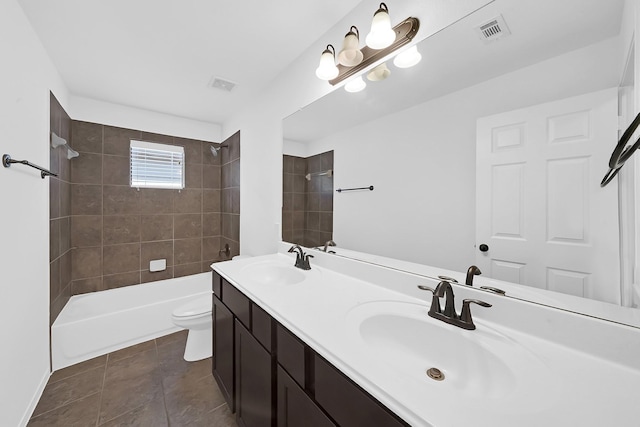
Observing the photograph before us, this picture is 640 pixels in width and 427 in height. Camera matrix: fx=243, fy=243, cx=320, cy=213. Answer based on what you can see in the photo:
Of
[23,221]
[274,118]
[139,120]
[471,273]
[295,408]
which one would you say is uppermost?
[139,120]

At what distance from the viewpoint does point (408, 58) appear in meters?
1.14

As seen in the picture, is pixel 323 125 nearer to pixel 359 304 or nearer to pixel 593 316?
pixel 359 304

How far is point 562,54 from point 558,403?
3.08 feet

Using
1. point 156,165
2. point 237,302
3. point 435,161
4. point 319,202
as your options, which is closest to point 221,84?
point 156,165

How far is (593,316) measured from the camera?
709 mm

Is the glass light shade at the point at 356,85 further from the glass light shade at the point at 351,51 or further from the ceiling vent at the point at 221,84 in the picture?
the ceiling vent at the point at 221,84

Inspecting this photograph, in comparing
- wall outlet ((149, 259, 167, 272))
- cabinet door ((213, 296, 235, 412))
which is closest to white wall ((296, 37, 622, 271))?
cabinet door ((213, 296, 235, 412))

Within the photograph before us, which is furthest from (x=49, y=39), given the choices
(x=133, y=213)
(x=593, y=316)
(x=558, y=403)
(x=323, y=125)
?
(x=593, y=316)

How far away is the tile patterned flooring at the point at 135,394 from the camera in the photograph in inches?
57.9

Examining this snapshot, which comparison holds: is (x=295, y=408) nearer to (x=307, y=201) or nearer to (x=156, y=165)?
(x=307, y=201)

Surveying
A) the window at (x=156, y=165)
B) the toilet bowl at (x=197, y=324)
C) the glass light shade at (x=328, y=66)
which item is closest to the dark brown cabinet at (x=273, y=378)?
the toilet bowl at (x=197, y=324)

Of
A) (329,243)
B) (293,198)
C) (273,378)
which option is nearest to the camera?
(273,378)

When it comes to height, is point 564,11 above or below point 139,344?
above

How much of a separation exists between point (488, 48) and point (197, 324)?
7.98 feet
